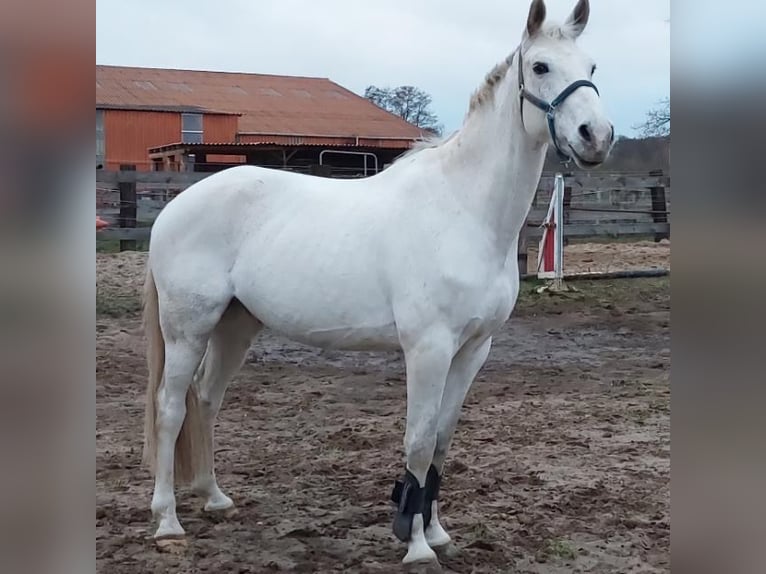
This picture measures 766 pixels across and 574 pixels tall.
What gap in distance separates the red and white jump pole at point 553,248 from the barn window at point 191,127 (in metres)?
13.2

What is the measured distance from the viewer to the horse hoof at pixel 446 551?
2.48 metres

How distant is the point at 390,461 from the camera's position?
3.42 m

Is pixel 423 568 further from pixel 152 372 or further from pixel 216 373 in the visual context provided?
pixel 152 372

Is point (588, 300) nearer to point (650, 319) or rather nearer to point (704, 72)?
point (650, 319)

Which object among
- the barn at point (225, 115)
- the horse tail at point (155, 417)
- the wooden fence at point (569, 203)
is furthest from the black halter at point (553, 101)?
the barn at point (225, 115)

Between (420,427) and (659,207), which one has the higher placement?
(659,207)

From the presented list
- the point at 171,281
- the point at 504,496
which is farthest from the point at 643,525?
the point at 171,281

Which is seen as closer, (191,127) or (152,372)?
(152,372)

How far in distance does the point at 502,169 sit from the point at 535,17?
453 mm

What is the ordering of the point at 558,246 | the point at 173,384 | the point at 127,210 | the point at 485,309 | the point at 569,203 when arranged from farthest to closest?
the point at 569,203 < the point at 127,210 < the point at 558,246 < the point at 173,384 < the point at 485,309

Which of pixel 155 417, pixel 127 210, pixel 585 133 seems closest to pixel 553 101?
pixel 585 133

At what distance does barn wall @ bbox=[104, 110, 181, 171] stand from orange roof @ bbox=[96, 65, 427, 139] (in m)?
0.27

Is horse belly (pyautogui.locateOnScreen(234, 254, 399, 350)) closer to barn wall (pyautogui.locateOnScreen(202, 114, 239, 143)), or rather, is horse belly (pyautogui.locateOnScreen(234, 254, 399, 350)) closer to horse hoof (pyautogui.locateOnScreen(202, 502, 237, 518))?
horse hoof (pyautogui.locateOnScreen(202, 502, 237, 518))

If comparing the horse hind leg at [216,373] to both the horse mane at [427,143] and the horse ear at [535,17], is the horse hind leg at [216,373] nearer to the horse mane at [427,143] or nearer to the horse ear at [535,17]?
the horse mane at [427,143]
